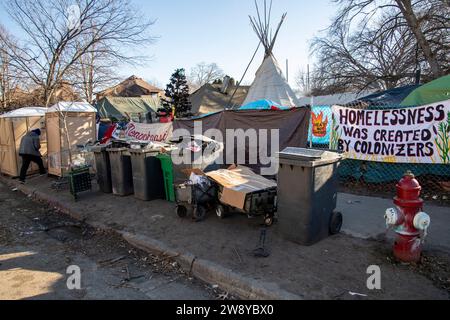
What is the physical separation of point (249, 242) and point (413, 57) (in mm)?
15955

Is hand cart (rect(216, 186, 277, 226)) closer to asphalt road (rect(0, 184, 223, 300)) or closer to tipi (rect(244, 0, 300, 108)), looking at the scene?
asphalt road (rect(0, 184, 223, 300))

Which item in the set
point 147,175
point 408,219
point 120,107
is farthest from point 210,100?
point 408,219

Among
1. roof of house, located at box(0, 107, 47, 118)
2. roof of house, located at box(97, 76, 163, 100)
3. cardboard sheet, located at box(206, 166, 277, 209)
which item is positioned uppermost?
roof of house, located at box(97, 76, 163, 100)

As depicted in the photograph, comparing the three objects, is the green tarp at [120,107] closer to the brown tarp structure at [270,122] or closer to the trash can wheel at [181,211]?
the brown tarp structure at [270,122]

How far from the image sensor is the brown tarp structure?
7332mm

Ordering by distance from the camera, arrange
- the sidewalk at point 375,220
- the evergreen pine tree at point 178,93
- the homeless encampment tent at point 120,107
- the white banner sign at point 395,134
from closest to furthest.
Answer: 1. the sidewalk at point 375,220
2. the white banner sign at point 395,134
3. the evergreen pine tree at point 178,93
4. the homeless encampment tent at point 120,107

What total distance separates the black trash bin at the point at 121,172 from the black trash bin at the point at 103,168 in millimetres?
303

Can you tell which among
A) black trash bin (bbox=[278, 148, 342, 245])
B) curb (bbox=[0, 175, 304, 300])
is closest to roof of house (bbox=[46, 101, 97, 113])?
curb (bbox=[0, 175, 304, 300])

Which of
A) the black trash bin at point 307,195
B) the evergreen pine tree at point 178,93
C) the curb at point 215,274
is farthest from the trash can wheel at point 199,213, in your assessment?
the evergreen pine tree at point 178,93

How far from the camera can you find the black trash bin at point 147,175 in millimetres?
6938

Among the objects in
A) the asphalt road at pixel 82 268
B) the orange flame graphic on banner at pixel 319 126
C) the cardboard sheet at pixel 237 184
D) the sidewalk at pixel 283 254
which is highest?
the orange flame graphic on banner at pixel 319 126

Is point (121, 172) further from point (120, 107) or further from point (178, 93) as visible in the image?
point (120, 107)

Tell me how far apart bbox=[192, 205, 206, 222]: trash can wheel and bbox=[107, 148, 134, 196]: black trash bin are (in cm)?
277
